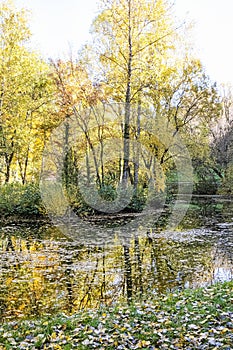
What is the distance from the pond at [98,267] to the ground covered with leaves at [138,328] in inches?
30.1

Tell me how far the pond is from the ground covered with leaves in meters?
0.76

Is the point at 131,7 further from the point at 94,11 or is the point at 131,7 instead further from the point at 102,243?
the point at 102,243

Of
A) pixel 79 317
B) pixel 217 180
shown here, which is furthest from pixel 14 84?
pixel 217 180

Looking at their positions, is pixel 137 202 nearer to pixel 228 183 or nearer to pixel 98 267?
pixel 98 267

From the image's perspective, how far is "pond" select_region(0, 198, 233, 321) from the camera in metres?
6.36

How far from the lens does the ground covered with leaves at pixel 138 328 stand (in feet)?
13.9

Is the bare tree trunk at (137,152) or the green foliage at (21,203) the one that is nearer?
the green foliage at (21,203)

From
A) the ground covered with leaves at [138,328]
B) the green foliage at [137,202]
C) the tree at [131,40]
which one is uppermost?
the tree at [131,40]

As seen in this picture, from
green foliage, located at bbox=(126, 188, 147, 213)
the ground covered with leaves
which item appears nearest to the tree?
green foliage, located at bbox=(126, 188, 147, 213)

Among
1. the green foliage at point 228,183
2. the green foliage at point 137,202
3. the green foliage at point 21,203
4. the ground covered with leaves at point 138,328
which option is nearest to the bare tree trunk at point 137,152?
the green foliage at point 137,202

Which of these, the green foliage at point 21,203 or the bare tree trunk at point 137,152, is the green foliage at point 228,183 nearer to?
the bare tree trunk at point 137,152

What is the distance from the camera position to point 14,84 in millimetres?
19750

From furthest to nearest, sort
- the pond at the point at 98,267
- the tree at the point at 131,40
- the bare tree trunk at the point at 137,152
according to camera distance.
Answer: the bare tree trunk at the point at 137,152, the tree at the point at 131,40, the pond at the point at 98,267

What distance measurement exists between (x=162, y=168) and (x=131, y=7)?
33.0 ft
